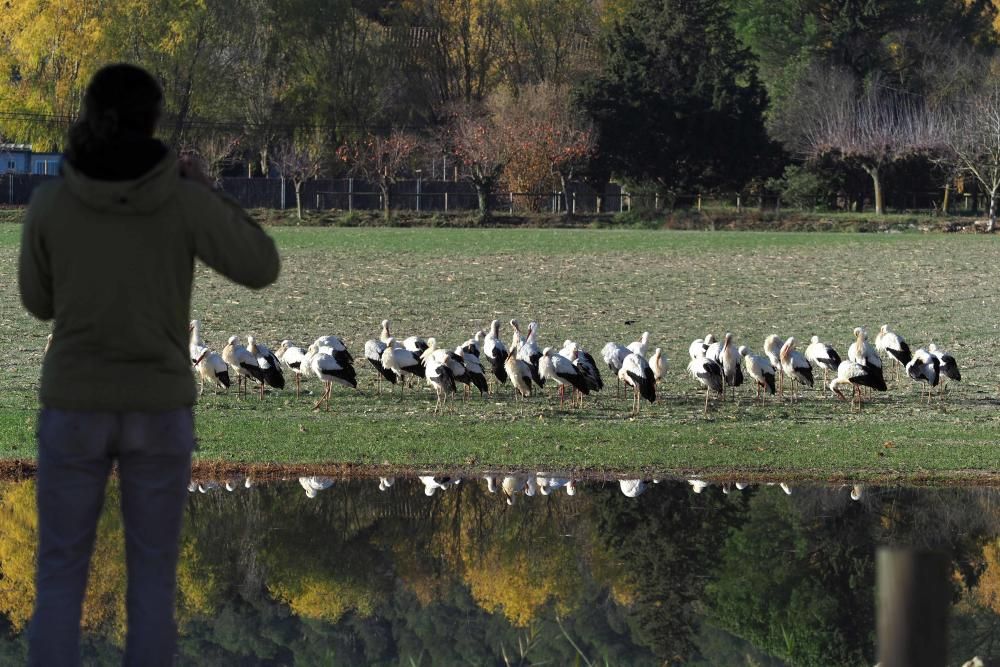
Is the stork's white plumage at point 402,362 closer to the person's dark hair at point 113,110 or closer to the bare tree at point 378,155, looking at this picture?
the person's dark hair at point 113,110

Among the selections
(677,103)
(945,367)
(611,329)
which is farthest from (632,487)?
(677,103)

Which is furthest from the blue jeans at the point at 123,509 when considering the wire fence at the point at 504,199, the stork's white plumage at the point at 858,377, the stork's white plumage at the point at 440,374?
the wire fence at the point at 504,199

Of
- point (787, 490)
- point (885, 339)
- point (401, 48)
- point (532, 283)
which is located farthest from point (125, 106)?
point (401, 48)

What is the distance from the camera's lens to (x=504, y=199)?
7344 centimetres

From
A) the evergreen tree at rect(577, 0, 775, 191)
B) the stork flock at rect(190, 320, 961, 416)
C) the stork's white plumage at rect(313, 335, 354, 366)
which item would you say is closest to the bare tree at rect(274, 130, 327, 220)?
the evergreen tree at rect(577, 0, 775, 191)

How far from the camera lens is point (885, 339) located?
19.7 metres

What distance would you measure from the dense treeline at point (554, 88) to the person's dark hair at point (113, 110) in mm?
61116

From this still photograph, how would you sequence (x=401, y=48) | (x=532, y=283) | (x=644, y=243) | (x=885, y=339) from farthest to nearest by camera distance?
(x=401, y=48)
(x=644, y=243)
(x=532, y=283)
(x=885, y=339)

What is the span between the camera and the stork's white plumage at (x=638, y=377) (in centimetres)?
1645

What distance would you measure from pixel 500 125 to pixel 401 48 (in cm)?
978

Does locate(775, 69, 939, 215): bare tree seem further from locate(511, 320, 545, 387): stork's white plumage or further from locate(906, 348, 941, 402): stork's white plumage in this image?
locate(511, 320, 545, 387): stork's white plumage

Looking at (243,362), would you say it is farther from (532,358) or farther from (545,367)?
(545,367)

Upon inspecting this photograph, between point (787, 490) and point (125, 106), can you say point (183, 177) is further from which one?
point (787, 490)

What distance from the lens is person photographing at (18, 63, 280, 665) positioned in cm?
460
